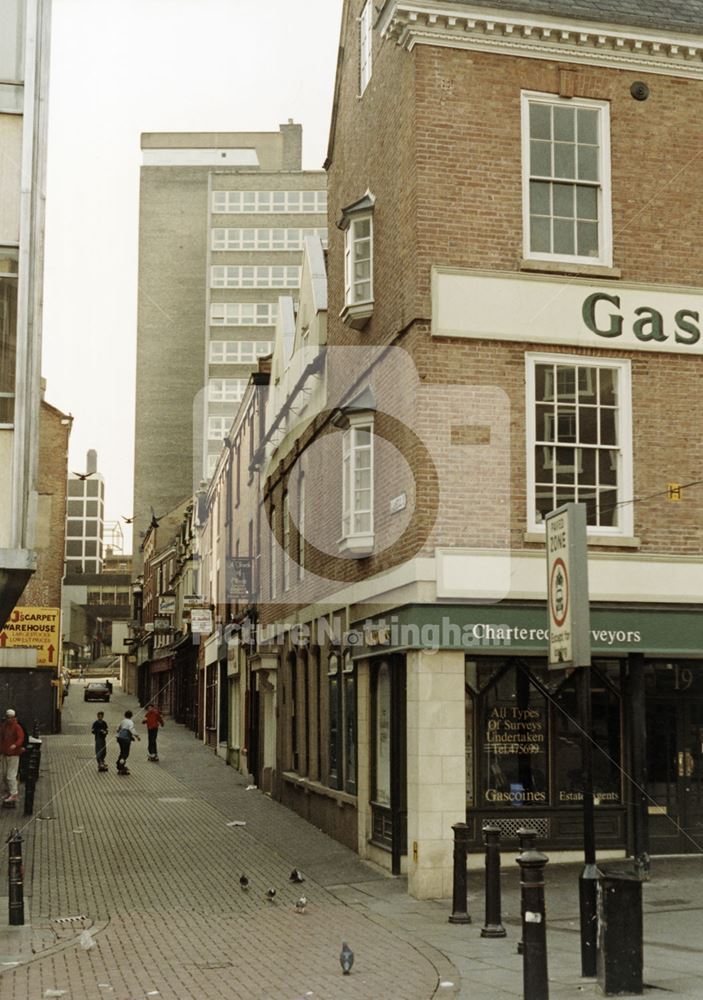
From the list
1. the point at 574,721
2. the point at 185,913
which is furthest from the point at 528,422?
the point at 185,913

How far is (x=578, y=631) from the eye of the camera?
411 inches

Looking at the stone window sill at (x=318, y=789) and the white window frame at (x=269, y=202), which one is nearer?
the stone window sill at (x=318, y=789)

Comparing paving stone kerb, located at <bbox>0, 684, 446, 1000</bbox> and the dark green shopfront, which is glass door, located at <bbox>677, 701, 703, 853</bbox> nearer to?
the dark green shopfront

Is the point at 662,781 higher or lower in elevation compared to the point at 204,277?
lower

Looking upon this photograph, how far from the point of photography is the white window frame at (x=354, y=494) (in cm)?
1816

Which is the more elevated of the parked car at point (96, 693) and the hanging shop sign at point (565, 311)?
the hanging shop sign at point (565, 311)

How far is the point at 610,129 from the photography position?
16938 mm

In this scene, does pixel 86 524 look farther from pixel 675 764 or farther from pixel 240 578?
pixel 675 764

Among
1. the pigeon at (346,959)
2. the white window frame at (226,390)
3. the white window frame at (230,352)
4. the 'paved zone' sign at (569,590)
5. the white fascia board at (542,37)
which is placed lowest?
the pigeon at (346,959)

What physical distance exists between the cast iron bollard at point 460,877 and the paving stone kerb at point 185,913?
782mm

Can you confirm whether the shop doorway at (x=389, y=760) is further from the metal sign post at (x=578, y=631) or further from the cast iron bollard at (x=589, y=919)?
the cast iron bollard at (x=589, y=919)

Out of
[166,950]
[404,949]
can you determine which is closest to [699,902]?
[404,949]

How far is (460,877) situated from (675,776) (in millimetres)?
4910

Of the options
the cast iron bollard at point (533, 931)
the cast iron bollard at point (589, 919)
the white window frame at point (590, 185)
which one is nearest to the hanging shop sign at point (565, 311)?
the white window frame at point (590, 185)
